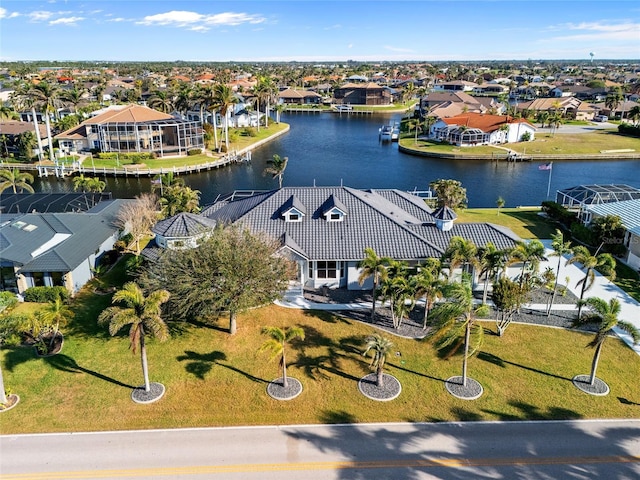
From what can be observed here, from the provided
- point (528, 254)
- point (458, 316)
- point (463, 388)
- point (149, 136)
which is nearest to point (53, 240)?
point (458, 316)

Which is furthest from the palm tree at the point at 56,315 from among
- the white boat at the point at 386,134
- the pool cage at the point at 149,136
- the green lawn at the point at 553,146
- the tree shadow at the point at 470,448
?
the white boat at the point at 386,134

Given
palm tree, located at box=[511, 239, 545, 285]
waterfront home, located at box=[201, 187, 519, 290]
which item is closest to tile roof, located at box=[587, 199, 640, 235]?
waterfront home, located at box=[201, 187, 519, 290]

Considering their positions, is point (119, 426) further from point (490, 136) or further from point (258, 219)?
point (490, 136)

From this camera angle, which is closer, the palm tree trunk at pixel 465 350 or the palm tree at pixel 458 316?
the palm tree at pixel 458 316

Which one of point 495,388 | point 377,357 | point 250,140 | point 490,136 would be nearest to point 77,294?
point 377,357

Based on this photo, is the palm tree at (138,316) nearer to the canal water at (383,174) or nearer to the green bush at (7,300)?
the green bush at (7,300)
